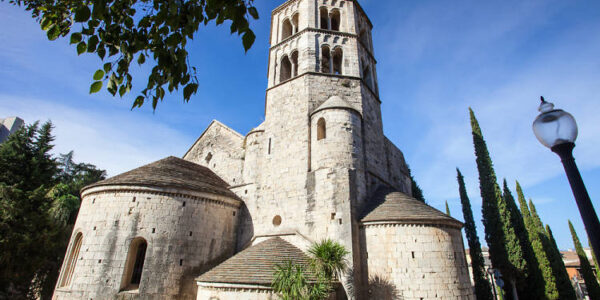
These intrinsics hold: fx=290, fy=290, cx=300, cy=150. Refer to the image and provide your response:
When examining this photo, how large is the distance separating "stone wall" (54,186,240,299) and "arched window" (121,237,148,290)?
0.21m

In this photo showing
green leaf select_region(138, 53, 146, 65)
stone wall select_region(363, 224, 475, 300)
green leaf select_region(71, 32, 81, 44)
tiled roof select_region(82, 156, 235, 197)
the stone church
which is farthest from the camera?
tiled roof select_region(82, 156, 235, 197)

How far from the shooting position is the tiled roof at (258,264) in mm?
10555

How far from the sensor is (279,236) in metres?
14.0

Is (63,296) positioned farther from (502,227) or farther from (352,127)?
(502,227)

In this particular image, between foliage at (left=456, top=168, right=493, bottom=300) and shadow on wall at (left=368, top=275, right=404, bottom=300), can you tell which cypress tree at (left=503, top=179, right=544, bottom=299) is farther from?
shadow on wall at (left=368, top=275, right=404, bottom=300)

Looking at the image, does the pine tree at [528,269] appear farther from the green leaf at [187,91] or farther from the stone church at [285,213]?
the green leaf at [187,91]

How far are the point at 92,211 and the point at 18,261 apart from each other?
7035mm

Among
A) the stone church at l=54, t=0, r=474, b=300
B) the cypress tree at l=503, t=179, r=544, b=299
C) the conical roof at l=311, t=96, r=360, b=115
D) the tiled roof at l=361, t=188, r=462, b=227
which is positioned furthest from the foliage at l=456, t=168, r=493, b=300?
the conical roof at l=311, t=96, r=360, b=115

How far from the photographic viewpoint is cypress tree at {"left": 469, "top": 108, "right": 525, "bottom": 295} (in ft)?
60.0

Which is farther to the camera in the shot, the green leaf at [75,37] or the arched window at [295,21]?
the arched window at [295,21]

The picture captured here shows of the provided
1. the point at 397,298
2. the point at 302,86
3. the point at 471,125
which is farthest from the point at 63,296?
the point at 471,125

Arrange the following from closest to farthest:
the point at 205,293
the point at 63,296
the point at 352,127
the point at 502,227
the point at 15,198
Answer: the point at 205,293, the point at 63,296, the point at 352,127, the point at 15,198, the point at 502,227

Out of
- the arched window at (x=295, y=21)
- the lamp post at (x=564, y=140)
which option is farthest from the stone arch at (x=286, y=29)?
the lamp post at (x=564, y=140)

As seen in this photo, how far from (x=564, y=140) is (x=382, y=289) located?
10045 mm
